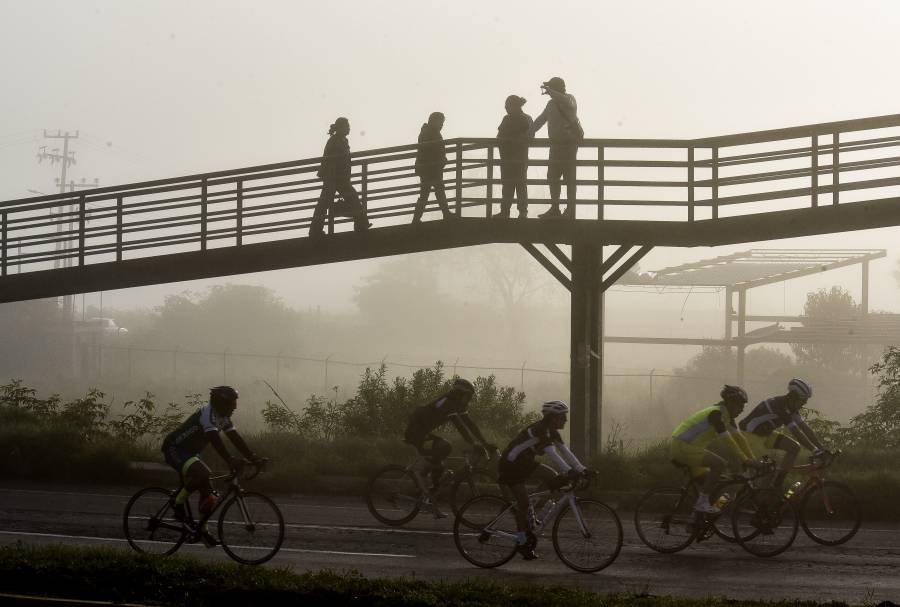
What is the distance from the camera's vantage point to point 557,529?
11.9 metres

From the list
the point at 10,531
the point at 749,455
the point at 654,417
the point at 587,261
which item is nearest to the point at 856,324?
the point at 654,417

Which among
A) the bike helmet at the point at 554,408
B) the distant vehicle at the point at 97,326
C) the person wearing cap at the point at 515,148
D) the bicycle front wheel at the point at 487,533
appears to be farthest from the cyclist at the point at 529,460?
the distant vehicle at the point at 97,326

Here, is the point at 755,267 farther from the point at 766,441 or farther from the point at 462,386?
the point at 462,386

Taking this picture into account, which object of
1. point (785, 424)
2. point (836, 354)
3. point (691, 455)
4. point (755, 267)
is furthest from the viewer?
point (836, 354)

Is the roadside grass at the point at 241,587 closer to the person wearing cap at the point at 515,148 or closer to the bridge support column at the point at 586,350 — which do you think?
the bridge support column at the point at 586,350

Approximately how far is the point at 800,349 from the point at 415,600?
51613 millimetres

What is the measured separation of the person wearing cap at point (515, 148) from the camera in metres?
18.6

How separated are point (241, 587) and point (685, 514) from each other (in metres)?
5.04

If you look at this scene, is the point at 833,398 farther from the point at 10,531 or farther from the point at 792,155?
the point at 10,531

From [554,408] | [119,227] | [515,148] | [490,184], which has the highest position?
[515,148]

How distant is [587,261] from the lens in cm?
1933

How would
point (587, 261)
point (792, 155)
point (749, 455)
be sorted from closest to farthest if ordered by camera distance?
point (749, 455) < point (792, 155) < point (587, 261)

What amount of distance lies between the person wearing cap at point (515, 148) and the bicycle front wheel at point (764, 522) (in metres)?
7.00

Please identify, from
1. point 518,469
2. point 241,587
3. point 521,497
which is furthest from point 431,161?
point 241,587
